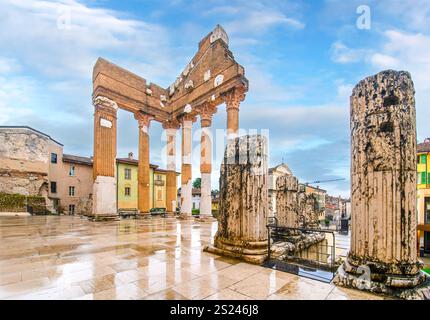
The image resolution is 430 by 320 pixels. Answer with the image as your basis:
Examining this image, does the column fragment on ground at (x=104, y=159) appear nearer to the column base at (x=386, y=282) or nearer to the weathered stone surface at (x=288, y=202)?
the weathered stone surface at (x=288, y=202)

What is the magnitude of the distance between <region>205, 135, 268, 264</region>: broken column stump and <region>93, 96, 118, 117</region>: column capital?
1084 centimetres

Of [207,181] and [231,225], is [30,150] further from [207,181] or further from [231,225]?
[231,225]

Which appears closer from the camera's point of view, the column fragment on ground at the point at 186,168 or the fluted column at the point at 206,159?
the fluted column at the point at 206,159

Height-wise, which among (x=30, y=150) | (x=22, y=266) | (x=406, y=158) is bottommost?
(x=22, y=266)

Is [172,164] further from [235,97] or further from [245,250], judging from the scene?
[245,250]

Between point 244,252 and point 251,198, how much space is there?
3.39 ft

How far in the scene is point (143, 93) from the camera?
602 inches

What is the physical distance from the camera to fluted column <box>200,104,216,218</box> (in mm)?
13297

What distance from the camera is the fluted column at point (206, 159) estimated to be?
13.3 meters

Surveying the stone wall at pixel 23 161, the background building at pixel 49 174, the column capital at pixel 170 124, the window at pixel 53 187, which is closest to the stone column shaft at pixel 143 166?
the column capital at pixel 170 124

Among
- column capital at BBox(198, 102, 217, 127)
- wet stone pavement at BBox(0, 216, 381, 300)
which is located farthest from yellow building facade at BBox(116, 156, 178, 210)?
wet stone pavement at BBox(0, 216, 381, 300)

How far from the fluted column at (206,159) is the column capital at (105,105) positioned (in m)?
5.50

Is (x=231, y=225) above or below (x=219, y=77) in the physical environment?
below

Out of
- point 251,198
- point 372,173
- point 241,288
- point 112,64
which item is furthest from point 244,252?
point 112,64
